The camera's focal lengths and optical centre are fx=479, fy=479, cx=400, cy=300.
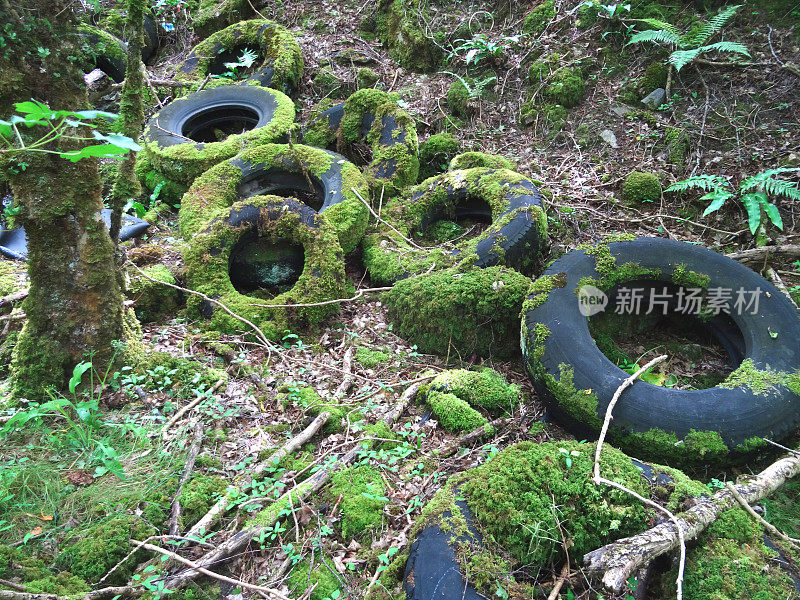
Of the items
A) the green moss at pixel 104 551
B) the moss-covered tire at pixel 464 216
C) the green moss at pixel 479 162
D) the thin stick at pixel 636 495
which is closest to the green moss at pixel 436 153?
the green moss at pixel 479 162

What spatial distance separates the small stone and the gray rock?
20.2 inches

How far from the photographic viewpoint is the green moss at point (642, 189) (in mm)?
4859

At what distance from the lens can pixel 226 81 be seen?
650cm

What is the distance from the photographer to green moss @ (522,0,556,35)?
6.48 meters

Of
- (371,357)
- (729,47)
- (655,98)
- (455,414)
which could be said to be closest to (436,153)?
(655,98)

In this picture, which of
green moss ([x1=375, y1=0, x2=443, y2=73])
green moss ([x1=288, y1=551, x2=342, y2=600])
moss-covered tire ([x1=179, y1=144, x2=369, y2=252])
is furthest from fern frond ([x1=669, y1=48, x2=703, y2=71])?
green moss ([x1=288, y1=551, x2=342, y2=600])

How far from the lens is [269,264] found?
4355 mm

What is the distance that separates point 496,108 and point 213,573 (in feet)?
19.8

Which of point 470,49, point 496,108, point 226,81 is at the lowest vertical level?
point 496,108

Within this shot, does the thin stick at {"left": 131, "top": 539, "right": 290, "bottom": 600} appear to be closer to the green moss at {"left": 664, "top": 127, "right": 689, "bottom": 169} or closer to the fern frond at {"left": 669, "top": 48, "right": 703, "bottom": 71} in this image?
the green moss at {"left": 664, "top": 127, "right": 689, "bottom": 169}

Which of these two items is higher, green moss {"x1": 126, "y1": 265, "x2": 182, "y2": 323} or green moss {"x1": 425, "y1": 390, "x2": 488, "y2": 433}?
green moss {"x1": 126, "y1": 265, "x2": 182, "y2": 323}

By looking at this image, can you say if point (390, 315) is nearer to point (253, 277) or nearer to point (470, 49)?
point (253, 277)

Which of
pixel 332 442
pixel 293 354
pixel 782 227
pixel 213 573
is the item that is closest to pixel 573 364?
pixel 332 442

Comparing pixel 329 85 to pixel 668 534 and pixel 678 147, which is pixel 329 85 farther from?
pixel 668 534
